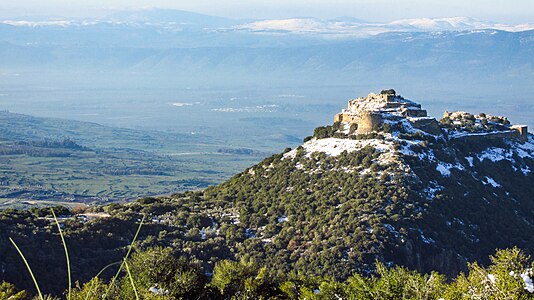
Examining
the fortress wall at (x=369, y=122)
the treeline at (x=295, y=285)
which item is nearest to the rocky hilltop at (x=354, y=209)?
the fortress wall at (x=369, y=122)

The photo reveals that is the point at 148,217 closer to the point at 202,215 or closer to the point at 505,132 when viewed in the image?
the point at 202,215

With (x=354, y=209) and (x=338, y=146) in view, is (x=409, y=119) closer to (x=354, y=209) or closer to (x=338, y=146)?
(x=338, y=146)

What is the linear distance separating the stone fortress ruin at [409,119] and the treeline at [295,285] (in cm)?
2063

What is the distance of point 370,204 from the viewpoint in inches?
1506

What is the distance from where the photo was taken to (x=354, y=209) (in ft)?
125

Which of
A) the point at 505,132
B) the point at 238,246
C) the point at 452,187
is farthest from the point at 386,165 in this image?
the point at 505,132

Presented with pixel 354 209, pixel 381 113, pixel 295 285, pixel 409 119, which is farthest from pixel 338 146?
pixel 295 285

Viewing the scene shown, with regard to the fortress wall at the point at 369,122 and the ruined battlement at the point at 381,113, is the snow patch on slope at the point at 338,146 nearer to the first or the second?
the fortress wall at the point at 369,122

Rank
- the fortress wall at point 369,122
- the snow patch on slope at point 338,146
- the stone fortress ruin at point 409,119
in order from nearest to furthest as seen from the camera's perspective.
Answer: the snow patch on slope at point 338,146 < the fortress wall at point 369,122 < the stone fortress ruin at point 409,119

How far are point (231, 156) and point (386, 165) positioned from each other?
113331mm

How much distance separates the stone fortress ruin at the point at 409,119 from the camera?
45656 mm

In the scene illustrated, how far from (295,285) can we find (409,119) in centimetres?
2390

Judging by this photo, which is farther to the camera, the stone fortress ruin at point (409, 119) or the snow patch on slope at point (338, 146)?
the stone fortress ruin at point (409, 119)

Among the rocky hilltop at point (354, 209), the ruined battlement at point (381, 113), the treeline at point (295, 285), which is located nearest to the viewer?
the treeline at point (295, 285)
